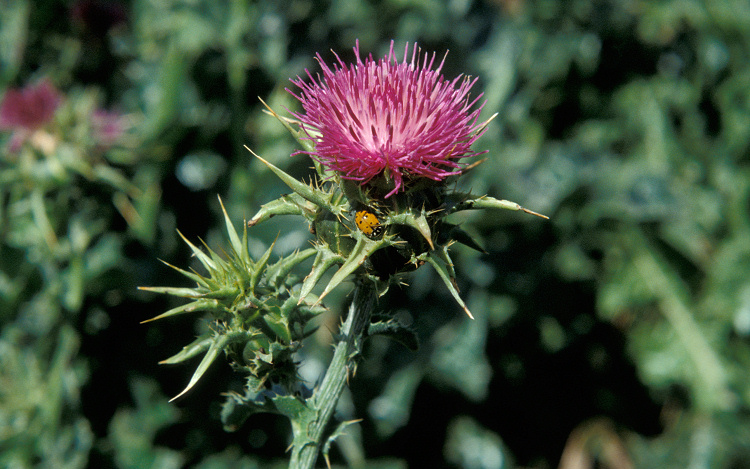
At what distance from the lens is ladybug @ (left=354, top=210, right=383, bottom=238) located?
1.14 m

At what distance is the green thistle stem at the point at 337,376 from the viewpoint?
1.17 metres

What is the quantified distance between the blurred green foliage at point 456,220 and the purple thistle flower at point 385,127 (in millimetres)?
1853

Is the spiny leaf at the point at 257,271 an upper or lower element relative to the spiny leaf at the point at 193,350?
upper

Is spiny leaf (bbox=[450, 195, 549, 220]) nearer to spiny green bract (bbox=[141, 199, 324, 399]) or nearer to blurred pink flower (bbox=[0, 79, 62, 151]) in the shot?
spiny green bract (bbox=[141, 199, 324, 399])

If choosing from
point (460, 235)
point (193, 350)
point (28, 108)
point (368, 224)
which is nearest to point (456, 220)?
point (460, 235)

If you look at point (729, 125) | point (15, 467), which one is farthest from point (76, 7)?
point (729, 125)

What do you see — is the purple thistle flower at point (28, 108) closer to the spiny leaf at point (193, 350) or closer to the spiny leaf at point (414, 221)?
the spiny leaf at point (193, 350)

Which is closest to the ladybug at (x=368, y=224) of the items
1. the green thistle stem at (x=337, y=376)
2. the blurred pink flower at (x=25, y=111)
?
the green thistle stem at (x=337, y=376)

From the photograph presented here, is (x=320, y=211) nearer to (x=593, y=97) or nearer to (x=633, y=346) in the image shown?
(x=633, y=346)

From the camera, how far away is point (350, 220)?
45.3 inches

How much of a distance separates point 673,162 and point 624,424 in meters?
1.64

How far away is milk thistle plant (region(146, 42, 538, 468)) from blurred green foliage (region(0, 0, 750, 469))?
1.65m

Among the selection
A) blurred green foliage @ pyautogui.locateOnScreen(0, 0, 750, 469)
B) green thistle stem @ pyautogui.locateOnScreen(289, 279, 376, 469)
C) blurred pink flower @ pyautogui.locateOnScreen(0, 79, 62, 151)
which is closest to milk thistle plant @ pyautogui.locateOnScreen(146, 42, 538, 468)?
green thistle stem @ pyautogui.locateOnScreen(289, 279, 376, 469)

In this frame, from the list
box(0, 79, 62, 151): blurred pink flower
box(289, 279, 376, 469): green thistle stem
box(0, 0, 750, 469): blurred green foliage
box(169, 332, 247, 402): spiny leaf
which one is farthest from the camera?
box(0, 0, 750, 469): blurred green foliage
